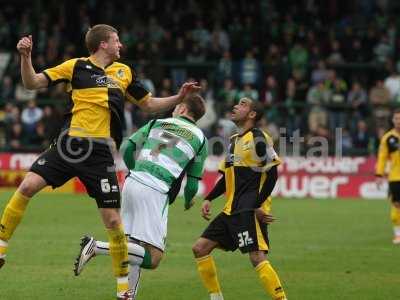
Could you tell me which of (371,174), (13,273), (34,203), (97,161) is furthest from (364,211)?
(97,161)

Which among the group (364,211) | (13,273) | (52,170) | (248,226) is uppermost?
(52,170)

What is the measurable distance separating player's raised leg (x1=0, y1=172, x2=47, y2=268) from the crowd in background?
16795mm

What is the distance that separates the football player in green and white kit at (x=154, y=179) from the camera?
383 inches

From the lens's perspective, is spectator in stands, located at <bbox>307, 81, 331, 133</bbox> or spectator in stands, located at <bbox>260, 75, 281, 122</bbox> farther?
spectator in stands, located at <bbox>260, 75, 281, 122</bbox>

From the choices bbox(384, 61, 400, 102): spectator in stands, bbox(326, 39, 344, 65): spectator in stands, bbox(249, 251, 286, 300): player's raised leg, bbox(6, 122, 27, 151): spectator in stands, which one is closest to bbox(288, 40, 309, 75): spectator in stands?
bbox(326, 39, 344, 65): spectator in stands

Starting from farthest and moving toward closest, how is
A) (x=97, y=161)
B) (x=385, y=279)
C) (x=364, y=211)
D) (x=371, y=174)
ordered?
1. (x=371, y=174)
2. (x=364, y=211)
3. (x=385, y=279)
4. (x=97, y=161)

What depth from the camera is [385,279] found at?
12.1 metres

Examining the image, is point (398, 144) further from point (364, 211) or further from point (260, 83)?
point (260, 83)

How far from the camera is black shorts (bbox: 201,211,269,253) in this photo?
9.96 metres

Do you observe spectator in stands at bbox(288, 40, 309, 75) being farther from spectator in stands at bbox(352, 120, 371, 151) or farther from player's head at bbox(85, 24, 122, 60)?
player's head at bbox(85, 24, 122, 60)

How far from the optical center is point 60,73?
9633 millimetres

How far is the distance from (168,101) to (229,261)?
4291 millimetres

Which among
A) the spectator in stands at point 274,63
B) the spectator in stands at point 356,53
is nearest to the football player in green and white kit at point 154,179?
the spectator in stands at point 274,63

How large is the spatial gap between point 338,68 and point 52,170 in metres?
20.6
